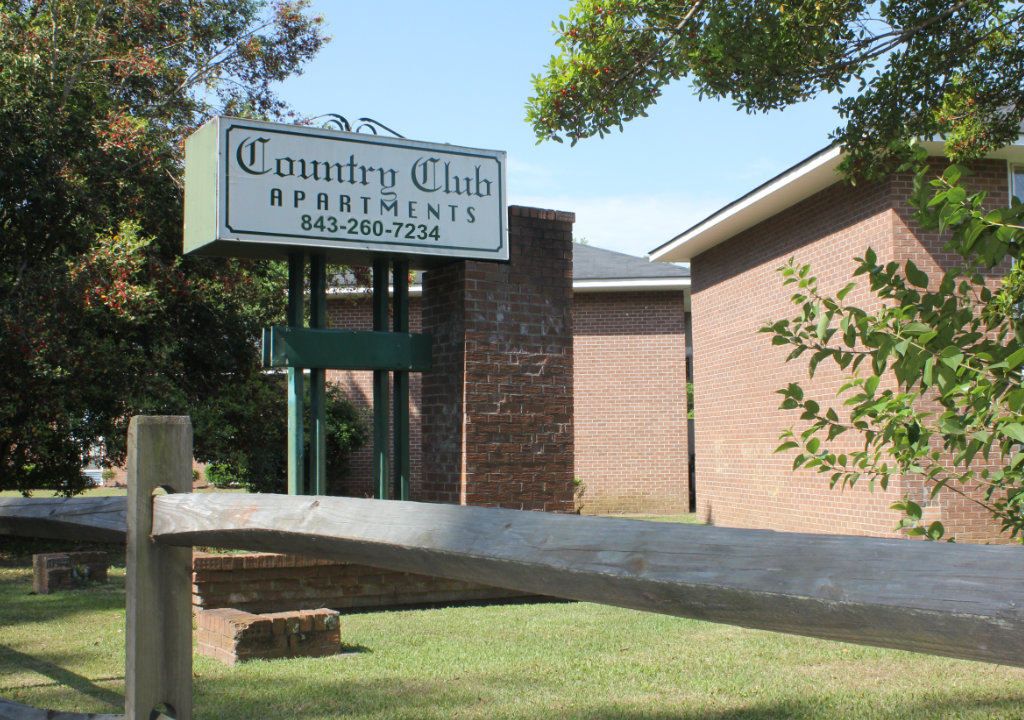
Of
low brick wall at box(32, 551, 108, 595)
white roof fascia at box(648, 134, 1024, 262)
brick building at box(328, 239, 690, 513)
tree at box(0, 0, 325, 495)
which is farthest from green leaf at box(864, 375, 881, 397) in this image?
brick building at box(328, 239, 690, 513)

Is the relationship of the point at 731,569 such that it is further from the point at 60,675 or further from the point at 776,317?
the point at 776,317

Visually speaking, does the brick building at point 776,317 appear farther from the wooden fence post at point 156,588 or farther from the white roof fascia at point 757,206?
the wooden fence post at point 156,588

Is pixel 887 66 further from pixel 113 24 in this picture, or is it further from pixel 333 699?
pixel 113 24

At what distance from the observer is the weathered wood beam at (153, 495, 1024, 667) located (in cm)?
121

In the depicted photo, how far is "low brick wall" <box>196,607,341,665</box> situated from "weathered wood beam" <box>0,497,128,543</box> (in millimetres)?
1592

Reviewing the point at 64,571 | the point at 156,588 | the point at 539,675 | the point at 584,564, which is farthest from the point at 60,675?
the point at 584,564

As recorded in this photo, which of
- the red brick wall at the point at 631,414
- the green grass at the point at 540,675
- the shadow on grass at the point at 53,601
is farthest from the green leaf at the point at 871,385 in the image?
the red brick wall at the point at 631,414

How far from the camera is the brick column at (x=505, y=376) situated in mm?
7395

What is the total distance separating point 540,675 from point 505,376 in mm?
2807

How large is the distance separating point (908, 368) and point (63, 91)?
42.4 feet

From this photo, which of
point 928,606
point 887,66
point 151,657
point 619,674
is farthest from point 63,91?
point 928,606

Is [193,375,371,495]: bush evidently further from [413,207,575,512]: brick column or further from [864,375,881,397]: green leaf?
[864,375,881,397]: green leaf

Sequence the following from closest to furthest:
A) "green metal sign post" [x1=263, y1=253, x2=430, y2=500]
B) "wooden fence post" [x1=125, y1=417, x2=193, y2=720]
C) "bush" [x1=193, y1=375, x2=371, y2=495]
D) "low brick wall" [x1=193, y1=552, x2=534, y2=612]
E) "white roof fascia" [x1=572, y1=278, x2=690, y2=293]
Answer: "wooden fence post" [x1=125, y1=417, x2=193, y2=720]
"low brick wall" [x1=193, y1=552, x2=534, y2=612]
"green metal sign post" [x1=263, y1=253, x2=430, y2=500]
"bush" [x1=193, y1=375, x2=371, y2=495]
"white roof fascia" [x1=572, y1=278, x2=690, y2=293]

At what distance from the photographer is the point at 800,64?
283 inches
